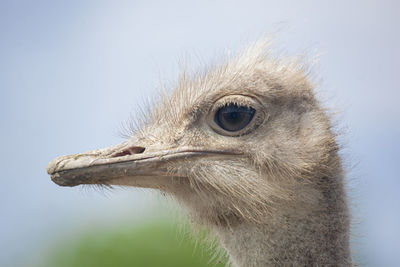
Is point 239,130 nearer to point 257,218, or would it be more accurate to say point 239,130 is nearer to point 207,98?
point 207,98

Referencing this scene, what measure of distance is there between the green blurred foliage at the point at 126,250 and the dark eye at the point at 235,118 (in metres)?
9.00

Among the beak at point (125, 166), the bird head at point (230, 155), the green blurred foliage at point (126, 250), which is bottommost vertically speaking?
the beak at point (125, 166)

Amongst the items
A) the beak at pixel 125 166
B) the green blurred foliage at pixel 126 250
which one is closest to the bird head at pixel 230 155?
the beak at pixel 125 166

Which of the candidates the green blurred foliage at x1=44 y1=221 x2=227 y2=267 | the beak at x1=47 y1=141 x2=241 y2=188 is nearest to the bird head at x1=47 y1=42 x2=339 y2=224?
the beak at x1=47 y1=141 x2=241 y2=188

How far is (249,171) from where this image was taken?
240 cm

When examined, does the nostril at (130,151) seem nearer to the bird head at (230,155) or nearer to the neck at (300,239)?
the bird head at (230,155)

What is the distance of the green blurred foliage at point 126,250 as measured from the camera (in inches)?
478

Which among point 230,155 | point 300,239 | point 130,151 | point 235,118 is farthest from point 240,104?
point 300,239

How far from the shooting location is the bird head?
231 cm

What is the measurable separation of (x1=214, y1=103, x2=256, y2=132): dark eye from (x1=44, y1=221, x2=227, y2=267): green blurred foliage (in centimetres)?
900

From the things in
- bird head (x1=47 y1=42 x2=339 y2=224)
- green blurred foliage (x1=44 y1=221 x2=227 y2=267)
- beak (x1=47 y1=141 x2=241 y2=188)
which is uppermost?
green blurred foliage (x1=44 y1=221 x2=227 y2=267)

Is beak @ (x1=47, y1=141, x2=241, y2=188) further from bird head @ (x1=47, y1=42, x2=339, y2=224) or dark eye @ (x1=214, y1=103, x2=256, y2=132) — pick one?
dark eye @ (x1=214, y1=103, x2=256, y2=132)

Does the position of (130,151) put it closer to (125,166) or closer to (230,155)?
(125,166)

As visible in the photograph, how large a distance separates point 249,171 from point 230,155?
0.11 metres
